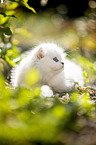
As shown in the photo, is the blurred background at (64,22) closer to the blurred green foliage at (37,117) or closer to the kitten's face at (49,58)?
the kitten's face at (49,58)

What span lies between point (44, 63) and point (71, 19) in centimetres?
458

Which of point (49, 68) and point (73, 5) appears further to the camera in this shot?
point (73, 5)

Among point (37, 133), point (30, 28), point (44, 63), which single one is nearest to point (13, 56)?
point (44, 63)

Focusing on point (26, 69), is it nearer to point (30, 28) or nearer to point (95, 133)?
point (95, 133)

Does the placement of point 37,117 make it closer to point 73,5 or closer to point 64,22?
point 73,5

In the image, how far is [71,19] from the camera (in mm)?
6441

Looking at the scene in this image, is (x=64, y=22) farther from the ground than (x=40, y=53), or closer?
closer

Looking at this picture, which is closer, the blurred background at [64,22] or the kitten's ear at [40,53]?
the kitten's ear at [40,53]

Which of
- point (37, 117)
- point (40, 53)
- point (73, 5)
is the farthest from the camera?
point (73, 5)

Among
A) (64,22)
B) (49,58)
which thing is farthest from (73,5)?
(49,58)

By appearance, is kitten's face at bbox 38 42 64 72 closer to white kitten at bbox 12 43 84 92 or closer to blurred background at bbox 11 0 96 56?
white kitten at bbox 12 43 84 92

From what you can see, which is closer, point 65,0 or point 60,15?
point 65,0

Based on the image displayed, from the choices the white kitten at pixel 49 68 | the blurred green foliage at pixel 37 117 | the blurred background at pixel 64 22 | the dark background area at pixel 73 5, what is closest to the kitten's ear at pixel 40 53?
the white kitten at pixel 49 68

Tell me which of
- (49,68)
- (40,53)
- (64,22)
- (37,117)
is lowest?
(64,22)
